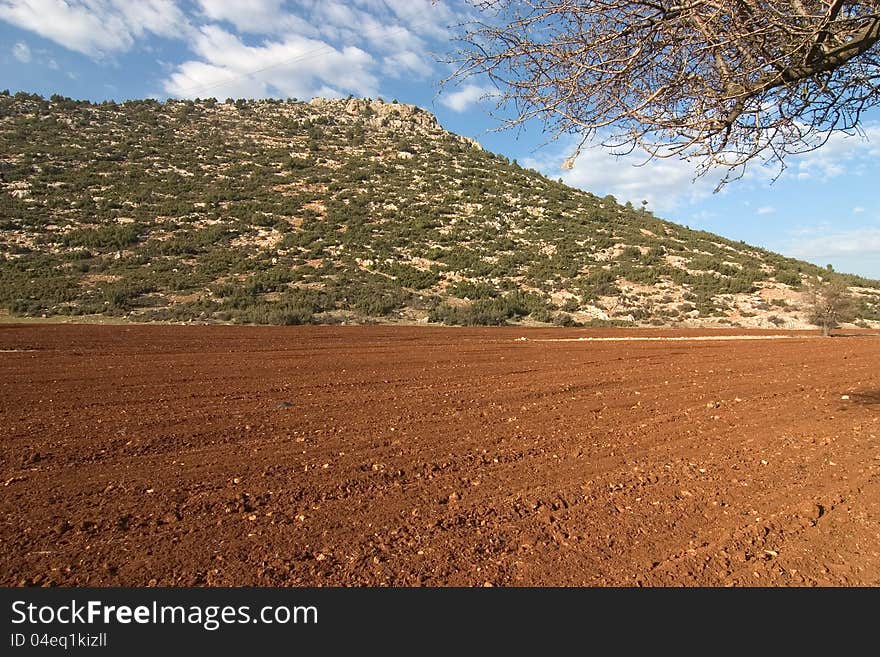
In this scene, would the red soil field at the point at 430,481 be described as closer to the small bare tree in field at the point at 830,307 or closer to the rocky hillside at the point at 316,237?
the rocky hillside at the point at 316,237

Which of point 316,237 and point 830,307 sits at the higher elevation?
point 316,237

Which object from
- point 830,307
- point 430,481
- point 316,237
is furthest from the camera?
point 316,237

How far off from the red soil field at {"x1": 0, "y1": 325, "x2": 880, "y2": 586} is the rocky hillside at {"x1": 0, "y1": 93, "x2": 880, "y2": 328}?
19.4 metres

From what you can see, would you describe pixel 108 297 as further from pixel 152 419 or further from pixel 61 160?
pixel 61 160

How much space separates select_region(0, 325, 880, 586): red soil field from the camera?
3342 mm

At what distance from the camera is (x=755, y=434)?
6.60m

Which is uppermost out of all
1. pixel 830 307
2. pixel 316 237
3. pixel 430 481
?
pixel 316 237

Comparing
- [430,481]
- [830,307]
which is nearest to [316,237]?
[830,307]

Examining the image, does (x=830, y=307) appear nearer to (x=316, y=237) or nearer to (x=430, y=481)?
(x=430, y=481)

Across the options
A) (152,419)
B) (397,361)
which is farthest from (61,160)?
(152,419)

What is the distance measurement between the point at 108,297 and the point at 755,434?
29.3 metres

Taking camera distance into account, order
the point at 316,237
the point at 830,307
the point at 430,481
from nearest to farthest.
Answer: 1. the point at 430,481
2. the point at 830,307
3. the point at 316,237

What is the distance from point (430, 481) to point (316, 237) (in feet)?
130

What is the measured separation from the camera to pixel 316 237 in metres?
42.5
